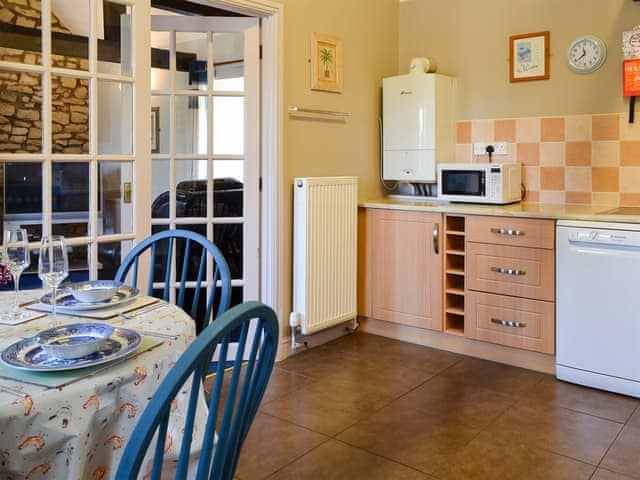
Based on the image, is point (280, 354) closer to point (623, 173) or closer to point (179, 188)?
point (179, 188)

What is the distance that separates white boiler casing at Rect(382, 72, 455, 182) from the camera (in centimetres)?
388

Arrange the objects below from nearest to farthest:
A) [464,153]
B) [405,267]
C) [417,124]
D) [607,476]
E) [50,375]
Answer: [50,375], [607,476], [405,267], [417,124], [464,153]

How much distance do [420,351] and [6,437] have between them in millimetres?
A: 2880

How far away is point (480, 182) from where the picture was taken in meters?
3.57

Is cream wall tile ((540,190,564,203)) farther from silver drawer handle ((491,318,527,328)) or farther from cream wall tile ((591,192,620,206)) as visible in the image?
silver drawer handle ((491,318,527,328))

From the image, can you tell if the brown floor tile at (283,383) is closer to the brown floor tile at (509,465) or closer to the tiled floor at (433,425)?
the tiled floor at (433,425)

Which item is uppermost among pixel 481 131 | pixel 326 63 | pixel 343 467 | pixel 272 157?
pixel 326 63

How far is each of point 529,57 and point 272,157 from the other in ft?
5.74

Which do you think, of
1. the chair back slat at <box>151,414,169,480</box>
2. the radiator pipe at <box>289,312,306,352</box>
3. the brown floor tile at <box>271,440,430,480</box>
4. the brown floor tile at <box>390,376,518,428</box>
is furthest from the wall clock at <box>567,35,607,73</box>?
the chair back slat at <box>151,414,169,480</box>

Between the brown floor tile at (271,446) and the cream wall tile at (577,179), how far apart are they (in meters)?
2.20

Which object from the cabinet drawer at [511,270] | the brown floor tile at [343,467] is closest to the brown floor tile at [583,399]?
the cabinet drawer at [511,270]

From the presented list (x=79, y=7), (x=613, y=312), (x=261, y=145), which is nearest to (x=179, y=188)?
(x=261, y=145)

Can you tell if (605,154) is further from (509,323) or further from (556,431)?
(556,431)

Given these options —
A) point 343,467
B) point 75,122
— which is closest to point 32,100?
point 75,122
